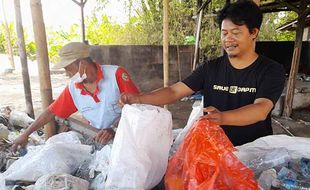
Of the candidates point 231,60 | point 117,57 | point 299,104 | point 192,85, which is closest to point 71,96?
point 192,85

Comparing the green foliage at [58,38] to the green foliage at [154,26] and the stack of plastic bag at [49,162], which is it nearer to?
the green foliage at [154,26]

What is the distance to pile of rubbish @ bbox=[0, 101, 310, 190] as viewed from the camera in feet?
3.01

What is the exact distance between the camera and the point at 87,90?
2.01 metres

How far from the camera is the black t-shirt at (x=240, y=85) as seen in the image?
142 centimetres

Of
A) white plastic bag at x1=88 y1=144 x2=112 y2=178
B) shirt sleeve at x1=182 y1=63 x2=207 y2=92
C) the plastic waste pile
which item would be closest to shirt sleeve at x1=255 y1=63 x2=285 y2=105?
the plastic waste pile

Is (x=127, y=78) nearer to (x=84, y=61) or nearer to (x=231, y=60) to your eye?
(x=84, y=61)

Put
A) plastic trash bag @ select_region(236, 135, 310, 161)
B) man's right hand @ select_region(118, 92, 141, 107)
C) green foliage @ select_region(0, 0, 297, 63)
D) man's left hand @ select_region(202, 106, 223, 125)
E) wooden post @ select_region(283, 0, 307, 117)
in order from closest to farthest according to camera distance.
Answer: man's left hand @ select_region(202, 106, 223, 125) → plastic trash bag @ select_region(236, 135, 310, 161) → man's right hand @ select_region(118, 92, 141, 107) → wooden post @ select_region(283, 0, 307, 117) → green foliage @ select_region(0, 0, 297, 63)

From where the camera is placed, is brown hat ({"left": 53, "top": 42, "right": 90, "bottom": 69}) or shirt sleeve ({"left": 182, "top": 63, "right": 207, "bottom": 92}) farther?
brown hat ({"left": 53, "top": 42, "right": 90, "bottom": 69})

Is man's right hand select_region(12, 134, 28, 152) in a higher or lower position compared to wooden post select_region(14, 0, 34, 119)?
lower

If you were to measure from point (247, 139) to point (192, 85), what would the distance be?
17.7 inches

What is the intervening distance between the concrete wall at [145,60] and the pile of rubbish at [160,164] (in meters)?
5.84

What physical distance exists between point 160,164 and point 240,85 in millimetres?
723

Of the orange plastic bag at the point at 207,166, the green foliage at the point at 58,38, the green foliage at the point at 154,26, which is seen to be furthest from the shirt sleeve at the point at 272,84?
the green foliage at the point at 58,38

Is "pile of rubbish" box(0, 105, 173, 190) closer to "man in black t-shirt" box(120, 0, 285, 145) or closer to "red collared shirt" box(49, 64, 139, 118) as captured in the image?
"man in black t-shirt" box(120, 0, 285, 145)
